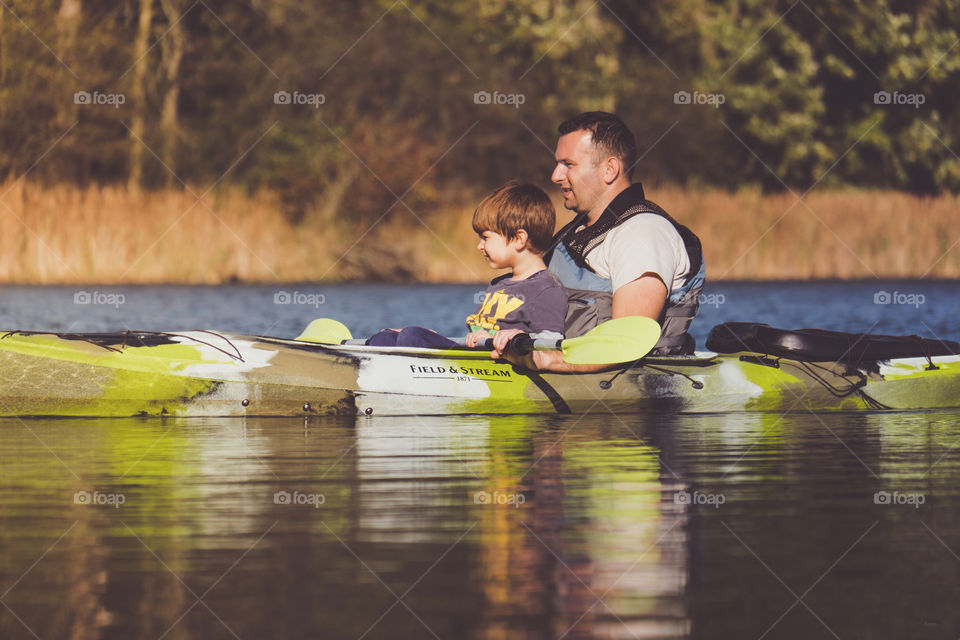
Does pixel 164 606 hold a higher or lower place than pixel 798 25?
lower

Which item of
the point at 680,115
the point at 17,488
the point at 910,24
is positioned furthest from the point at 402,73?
the point at 17,488

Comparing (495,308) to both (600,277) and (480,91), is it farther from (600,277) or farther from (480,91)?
(480,91)

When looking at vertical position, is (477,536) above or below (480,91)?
below

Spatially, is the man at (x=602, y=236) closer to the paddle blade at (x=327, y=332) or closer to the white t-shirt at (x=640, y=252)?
the white t-shirt at (x=640, y=252)

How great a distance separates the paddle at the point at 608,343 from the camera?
743 centimetres

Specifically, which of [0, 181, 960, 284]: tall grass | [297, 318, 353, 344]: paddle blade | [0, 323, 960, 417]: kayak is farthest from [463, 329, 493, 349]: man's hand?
[0, 181, 960, 284]: tall grass

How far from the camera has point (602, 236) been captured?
772 cm

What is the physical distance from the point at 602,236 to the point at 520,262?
1.36 feet

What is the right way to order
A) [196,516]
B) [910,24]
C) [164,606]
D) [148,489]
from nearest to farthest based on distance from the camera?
[164,606] < [196,516] < [148,489] < [910,24]

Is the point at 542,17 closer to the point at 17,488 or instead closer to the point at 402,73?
the point at 402,73

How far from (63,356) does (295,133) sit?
19959 millimetres

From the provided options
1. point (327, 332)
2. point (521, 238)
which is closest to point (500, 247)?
point (521, 238)

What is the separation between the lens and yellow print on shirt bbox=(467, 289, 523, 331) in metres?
7.77

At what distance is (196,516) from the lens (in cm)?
491
